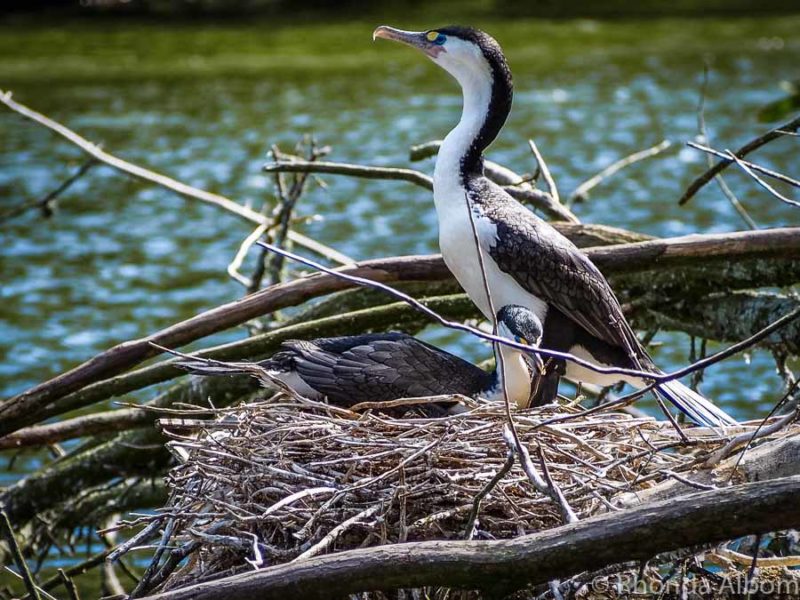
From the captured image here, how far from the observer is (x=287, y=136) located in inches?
769

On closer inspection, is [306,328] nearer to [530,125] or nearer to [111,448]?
[111,448]

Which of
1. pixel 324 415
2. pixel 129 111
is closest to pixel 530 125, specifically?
pixel 129 111

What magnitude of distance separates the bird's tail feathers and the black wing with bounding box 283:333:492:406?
0.70 m

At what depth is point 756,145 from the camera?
6043 millimetres

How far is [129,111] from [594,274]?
17262 millimetres

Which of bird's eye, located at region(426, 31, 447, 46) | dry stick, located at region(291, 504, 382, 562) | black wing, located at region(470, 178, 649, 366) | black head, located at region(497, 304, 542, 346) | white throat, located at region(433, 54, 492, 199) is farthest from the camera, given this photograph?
bird's eye, located at region(426, 31, 447, 46)

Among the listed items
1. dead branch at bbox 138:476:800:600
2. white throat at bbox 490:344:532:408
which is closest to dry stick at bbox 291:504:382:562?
dead branch at bbox 138:476:800:600

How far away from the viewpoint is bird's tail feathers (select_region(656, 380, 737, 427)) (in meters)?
5.09

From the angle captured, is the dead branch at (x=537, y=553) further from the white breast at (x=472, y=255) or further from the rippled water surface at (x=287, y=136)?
the rippled water surface at (x=287, y=136)

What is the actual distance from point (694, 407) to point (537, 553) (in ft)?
7.00

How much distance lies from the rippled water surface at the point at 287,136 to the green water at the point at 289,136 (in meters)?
0.04

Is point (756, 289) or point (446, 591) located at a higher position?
point (756, 289)

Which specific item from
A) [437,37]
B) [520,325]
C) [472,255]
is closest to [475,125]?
[437,37]

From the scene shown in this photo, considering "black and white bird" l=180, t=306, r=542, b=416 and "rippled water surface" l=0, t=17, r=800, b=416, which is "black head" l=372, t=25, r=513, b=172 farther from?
"rippled water surface" l=0, t=17, r=800, b=416
